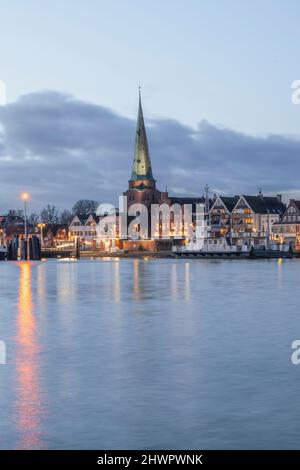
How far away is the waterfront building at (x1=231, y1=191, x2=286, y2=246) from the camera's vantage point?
167625 mm

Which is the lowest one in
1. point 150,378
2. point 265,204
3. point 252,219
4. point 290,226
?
point 150,378

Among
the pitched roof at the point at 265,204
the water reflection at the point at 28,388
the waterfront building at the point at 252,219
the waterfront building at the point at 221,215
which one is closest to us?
the water reflection at the point at 28,388

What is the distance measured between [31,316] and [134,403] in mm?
19292

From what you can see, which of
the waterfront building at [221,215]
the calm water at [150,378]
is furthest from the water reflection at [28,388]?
the waterfront building at [221,215]

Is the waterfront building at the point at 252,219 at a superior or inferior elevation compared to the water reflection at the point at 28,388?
superior

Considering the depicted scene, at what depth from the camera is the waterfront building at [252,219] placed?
16762cm

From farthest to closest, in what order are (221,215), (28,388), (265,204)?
1. (221,215)
2. (265,204)
3. (28,388)

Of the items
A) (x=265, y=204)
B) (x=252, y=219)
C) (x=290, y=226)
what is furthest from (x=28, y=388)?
(x=265, y=204)

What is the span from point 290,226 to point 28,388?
14770 cm

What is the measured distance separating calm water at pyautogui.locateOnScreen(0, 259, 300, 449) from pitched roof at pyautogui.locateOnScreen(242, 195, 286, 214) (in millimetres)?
132565

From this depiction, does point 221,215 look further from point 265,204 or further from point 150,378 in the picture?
point 150,378

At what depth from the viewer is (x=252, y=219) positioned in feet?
Answer: 549

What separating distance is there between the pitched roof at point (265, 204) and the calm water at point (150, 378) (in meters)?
133

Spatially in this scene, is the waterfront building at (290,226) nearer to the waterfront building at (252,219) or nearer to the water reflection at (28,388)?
the waterfront building at (252,219)
